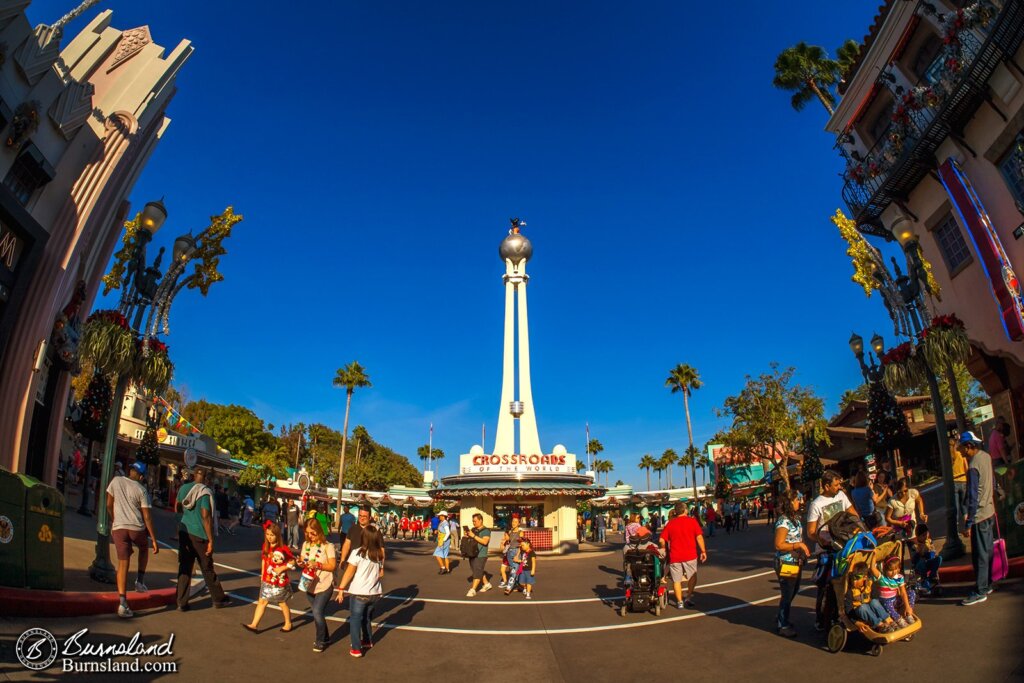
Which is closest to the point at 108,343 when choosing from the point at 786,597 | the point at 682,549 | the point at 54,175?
the point at 54,175

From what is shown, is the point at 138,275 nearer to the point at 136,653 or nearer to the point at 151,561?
the point at 151,561

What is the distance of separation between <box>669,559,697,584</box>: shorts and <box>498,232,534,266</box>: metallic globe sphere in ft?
108

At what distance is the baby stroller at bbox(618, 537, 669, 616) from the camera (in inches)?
350

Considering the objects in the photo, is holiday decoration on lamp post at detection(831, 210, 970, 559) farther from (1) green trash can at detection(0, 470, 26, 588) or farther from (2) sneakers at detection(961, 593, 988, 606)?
(1) green trash can at detection(0, 470, 26, 588)

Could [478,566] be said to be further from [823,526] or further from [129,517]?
[823,526]

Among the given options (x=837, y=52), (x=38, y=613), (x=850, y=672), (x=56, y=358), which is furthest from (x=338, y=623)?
(x=837, y=52)

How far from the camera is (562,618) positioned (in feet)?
28.8

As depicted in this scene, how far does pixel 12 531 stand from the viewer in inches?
244

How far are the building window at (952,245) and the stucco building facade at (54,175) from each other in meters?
27.0

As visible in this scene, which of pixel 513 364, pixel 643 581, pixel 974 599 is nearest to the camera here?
pixel 974 599

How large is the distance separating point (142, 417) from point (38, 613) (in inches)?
1638

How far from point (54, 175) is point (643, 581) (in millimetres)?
19944

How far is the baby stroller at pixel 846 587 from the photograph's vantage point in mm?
5359

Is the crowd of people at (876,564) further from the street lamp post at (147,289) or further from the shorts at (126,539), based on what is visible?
the street lamp post at (147,289)
